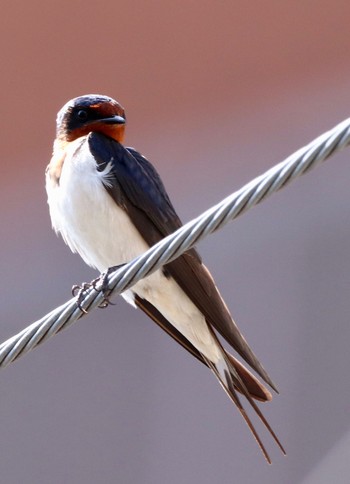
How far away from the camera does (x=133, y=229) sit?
352 centimetres

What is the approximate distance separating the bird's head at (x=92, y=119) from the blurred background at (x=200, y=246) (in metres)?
2.50

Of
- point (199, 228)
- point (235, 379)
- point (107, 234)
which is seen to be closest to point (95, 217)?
point (107, 234)

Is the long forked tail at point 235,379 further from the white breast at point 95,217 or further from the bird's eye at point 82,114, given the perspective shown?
the bird's eye at point 82,114

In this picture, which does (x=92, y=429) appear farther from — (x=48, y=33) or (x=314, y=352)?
(x=48, y=33)

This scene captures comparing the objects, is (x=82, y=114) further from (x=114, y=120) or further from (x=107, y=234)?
(x=107, y=234)

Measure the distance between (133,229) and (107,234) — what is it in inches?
2.8

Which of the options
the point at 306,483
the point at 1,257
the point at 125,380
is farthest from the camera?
the point at 1,257

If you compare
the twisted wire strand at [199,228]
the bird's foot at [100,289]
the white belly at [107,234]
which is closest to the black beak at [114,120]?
the white belly at [107,234]

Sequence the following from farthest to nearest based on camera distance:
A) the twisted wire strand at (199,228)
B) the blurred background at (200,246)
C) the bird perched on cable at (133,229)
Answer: the blurred background at (200,246) < the bird perched on cable at (133,229) < the twisted wire strand at (199,228)

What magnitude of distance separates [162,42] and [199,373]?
173 centimetres

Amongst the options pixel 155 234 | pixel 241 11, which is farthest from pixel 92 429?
pixel 155 234

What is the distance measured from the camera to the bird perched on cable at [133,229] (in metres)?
3.40

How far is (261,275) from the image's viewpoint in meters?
6.51

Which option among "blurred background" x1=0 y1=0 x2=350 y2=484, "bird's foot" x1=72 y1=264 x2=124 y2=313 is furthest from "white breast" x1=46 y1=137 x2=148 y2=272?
"blurred background" x1=0 y1=0 x2=350 y2=484
